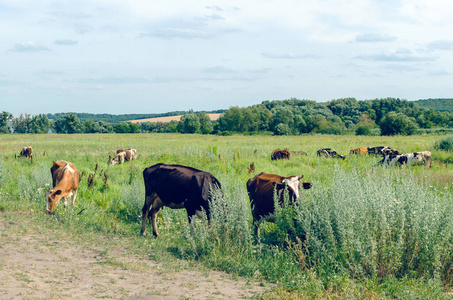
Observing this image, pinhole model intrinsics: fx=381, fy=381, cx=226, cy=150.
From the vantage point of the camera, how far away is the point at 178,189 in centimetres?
892

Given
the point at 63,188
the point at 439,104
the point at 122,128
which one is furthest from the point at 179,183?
the point at 439,104

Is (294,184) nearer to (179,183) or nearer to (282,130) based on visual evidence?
(179,183)

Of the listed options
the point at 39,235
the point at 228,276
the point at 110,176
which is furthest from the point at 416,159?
the point at 39,235

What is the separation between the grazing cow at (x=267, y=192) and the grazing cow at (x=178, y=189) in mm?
912

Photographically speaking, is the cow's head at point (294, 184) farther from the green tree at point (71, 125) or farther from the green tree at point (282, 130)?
the green tree at point (71, 125)

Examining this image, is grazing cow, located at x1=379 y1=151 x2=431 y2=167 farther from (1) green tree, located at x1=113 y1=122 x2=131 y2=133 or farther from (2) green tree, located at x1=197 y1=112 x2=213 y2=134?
(1) green tree, located at x1=113 y1=122 x2=131 y2=133

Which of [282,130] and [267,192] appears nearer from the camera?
[267,192]

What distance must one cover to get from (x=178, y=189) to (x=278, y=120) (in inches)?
3903

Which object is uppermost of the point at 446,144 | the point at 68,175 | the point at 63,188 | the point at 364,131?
the point at 364,131

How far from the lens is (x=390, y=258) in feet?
20.7

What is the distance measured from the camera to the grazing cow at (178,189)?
8.67m

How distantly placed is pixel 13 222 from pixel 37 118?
128496mm

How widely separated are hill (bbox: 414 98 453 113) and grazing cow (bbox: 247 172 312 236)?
16452cm

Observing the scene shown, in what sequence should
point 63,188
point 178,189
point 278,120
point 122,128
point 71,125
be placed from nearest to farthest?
point 178,189, point 63,188, point 278,120, point 71,125, point 122,128
